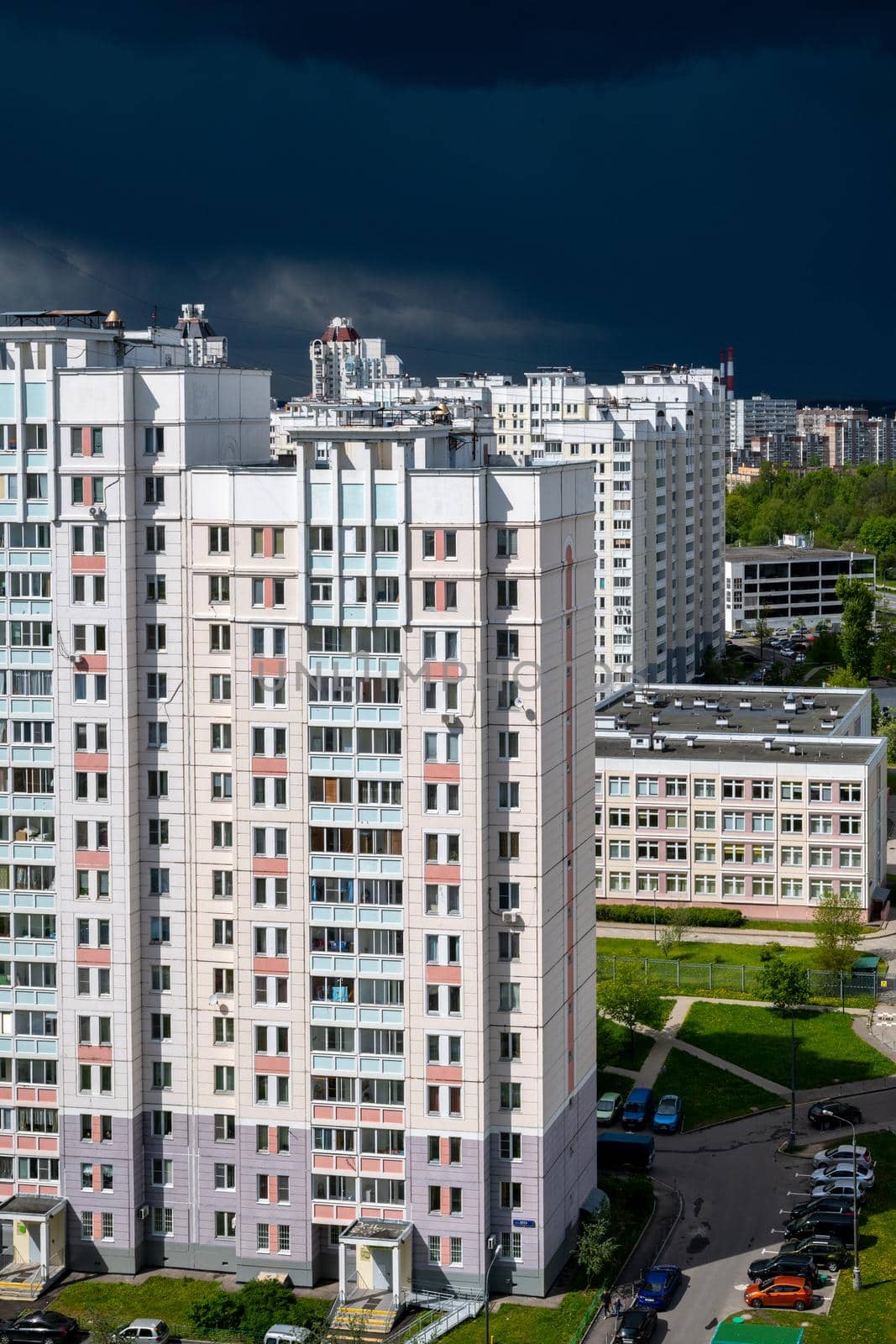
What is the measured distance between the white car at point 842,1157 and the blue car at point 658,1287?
30.2 ft

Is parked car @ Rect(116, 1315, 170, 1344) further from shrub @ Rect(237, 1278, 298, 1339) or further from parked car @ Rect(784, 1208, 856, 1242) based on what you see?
parked car @ Rect(784, 1208, 856, 1242)

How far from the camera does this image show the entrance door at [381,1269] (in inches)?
1891

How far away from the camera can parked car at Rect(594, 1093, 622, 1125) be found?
6172 centimetres

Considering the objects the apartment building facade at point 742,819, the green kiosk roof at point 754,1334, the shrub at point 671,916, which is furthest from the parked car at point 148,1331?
the apartment building facade at point 742,819

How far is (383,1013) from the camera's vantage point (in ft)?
160

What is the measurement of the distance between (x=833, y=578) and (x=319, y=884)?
12913cm

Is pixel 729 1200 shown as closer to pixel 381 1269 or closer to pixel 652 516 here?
pixel 381 1269

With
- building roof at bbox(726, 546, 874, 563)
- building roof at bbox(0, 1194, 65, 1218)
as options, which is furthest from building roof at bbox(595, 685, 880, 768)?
building roof at bbox(726, 546, 874, 563)

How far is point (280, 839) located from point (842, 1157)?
70.4 feet

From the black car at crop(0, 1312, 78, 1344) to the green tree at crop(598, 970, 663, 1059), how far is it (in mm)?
26129

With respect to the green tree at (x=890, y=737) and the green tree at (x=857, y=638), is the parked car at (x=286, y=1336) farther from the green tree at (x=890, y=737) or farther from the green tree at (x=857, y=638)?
the green tree at (x=857, y=638)

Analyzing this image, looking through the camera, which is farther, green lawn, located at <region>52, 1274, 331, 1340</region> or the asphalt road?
the asphalt road

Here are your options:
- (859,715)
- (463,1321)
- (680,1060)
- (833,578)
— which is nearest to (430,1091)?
(463,1321)

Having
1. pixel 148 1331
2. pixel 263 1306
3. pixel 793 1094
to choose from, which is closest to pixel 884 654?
pixel 793 1094
